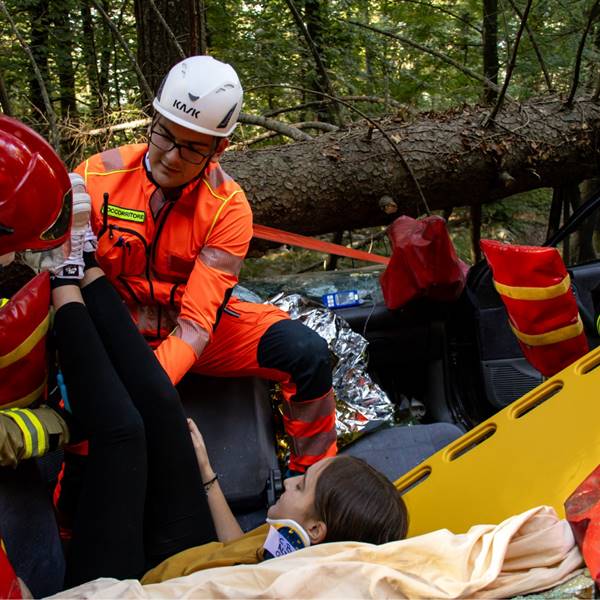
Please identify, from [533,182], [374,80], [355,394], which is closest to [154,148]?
[355,394]

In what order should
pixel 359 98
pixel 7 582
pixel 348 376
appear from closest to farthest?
pixel 7 582, pixel 348 376, pixel 359 98

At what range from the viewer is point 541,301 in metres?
2.55

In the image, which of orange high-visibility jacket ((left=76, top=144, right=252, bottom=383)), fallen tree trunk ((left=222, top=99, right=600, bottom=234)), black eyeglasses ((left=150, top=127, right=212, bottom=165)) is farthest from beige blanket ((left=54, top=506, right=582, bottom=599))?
fallen tree trunk ((left=222, top=99, right=600, bottom=234))

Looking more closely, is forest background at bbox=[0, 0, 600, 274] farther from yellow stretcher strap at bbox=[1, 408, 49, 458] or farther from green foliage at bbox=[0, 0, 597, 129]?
yellow stretcher strap at bbox=[1, 408, 49, 458]

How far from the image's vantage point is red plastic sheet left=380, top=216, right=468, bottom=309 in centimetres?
322

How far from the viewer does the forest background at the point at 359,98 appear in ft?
12.5

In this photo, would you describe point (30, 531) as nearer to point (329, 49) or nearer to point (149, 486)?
point (149, 486)

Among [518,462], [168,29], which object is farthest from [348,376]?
[168,29]

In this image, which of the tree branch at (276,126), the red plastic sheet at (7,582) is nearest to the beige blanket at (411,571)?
the red plastic sheet at (7,582)

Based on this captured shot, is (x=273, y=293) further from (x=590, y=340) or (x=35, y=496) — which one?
(x=35, y=496)

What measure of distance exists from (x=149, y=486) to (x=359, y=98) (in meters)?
3.29

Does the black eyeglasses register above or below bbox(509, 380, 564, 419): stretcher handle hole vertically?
above

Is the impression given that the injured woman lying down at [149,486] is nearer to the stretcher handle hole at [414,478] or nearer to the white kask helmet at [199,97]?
the stretcher handle hole at [414,478]

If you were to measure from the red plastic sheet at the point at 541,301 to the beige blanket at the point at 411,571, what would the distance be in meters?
1.10
